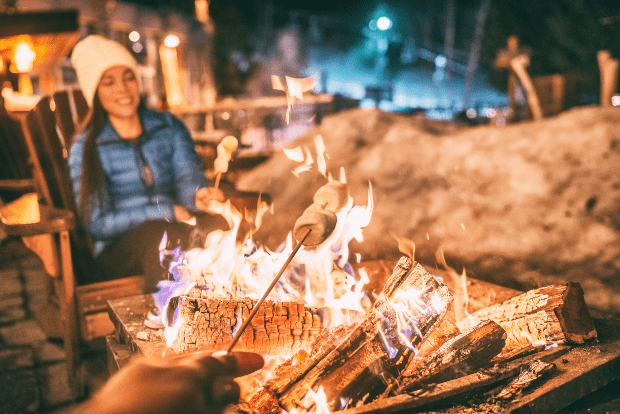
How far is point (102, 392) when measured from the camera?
3.76 ft

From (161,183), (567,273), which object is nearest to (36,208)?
(161,183)

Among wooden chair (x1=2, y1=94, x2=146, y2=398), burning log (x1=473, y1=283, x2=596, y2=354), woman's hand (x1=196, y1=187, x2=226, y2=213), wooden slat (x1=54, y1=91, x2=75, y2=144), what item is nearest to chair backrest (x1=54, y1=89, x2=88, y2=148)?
wooden slat (x1=54, y1=91, x2=75, y2=144)

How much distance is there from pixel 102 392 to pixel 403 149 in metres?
6.07

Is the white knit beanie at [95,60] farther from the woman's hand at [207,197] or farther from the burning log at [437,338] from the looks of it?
the burning log at [437,338]

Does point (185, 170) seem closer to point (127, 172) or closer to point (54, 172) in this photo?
point (127, 172)

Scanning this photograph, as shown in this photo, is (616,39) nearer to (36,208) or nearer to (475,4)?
(475,4)

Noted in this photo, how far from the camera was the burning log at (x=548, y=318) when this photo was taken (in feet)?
6.46

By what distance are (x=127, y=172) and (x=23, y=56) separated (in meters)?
1.78

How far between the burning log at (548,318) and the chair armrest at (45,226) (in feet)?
8.40

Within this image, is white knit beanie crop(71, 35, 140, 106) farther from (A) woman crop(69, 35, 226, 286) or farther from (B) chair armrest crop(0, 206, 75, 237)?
(B) chair armrest crop(0, 206, 75, 237)

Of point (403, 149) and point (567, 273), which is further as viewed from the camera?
point (403, 149)

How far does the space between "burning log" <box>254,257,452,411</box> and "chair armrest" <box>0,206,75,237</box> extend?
1771 mm

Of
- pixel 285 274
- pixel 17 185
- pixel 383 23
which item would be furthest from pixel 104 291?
pixel 383 23

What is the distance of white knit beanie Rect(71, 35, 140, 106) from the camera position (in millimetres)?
3428
